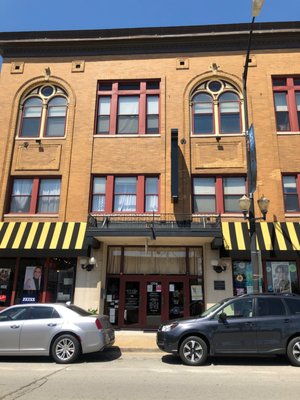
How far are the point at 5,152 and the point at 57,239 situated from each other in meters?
5.33

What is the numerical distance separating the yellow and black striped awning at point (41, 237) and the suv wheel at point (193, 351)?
6.74 metres

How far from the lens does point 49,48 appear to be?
18.5 m

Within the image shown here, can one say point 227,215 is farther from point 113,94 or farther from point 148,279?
point 113,94

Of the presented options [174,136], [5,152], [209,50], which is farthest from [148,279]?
[209,50]

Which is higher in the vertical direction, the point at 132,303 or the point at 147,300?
the point at 147,300

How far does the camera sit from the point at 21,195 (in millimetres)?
16547

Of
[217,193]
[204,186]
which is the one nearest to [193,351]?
[217,193]

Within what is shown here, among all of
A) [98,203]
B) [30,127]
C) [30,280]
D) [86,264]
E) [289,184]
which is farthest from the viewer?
[30,127]

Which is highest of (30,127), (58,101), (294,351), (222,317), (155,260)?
(58,101)

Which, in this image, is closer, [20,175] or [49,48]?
[20,175]

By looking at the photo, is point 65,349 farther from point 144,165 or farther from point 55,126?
point 55,126

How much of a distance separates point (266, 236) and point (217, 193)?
281 centimetres

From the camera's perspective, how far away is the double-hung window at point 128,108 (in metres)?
17.3

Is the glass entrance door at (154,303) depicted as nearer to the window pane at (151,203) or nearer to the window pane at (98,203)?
the window pane at (151,203)
